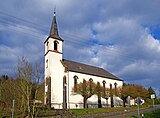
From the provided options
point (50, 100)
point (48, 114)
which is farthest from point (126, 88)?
point (48, 114)

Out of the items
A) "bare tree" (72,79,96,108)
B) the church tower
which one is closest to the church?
the church tower

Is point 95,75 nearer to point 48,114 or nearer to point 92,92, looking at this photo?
point 92,92

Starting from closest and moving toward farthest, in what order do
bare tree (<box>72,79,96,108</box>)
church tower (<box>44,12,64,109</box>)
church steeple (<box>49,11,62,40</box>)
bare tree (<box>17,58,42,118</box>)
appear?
bare tree (<box>17,58,42,118</box>)
bare tree (<box>72,79,96,108</box>)
church tower (<box>44,12,64,109</box>)
church steeple (<box>49,11,62,40</box>)

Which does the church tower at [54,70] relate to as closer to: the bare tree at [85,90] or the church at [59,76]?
the church at [59,76]

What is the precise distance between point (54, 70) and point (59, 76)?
198cm

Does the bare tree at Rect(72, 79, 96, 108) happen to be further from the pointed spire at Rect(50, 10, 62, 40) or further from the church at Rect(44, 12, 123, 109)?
the pointed spire at Rect(50, 10, 62, 40)

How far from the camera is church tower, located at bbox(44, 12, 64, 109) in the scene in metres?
57.2

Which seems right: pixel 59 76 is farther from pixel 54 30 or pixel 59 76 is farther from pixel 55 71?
pixel 54 30

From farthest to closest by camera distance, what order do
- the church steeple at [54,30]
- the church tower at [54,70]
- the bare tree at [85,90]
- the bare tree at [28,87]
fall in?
the church steeple at [54,30] → the church tower at [54,70] → the bare tree at [85,90] → the bare tree at [28,87]

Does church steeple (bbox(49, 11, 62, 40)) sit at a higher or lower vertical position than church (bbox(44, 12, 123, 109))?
higher

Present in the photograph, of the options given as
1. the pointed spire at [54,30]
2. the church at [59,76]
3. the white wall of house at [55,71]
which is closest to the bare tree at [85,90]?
the church at [59,76]

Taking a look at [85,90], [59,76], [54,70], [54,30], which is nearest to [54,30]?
[54,30]

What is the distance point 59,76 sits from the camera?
2366 inches

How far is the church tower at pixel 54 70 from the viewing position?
5722cm
